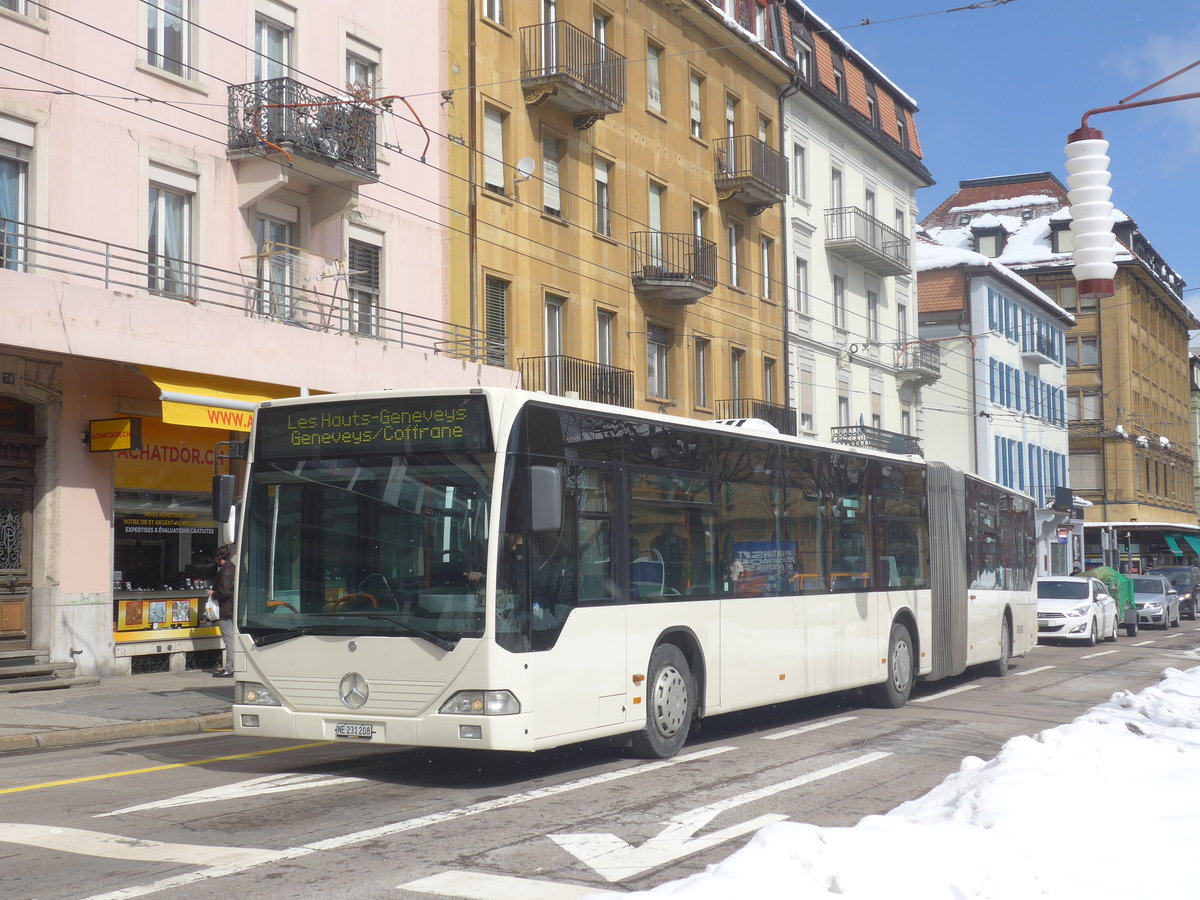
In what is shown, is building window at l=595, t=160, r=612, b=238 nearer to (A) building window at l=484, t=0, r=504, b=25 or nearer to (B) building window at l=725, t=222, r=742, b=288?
(A) building window at l=484, t=0, r=504, b=25

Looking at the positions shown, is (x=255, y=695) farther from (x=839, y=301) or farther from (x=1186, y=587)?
(x=1186, y=587)

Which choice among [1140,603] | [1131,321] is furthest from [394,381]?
[1131,321]

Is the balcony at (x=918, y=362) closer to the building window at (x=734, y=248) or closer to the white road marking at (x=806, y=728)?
the building window at (x=734, y=248)

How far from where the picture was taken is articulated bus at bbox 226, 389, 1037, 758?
9.77 meters

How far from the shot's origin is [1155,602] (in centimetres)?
4134

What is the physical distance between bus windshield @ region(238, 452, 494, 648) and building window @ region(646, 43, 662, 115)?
80.9ft

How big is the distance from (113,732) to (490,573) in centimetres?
597

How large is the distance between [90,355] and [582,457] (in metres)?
9.08

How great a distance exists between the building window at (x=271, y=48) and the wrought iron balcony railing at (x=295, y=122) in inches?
23.1

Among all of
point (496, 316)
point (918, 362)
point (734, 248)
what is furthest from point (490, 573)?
point (918, 362)

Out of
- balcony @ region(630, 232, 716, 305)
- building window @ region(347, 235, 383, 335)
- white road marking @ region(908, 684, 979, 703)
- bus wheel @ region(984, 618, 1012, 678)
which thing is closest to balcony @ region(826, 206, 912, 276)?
balcony @ region(630, 232, 716, 305)

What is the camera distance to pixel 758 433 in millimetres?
13719

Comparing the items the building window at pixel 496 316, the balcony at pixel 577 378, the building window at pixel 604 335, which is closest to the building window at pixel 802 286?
the building window at pixel 604 335

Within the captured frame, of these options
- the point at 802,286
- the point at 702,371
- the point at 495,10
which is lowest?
the point at 702,371
